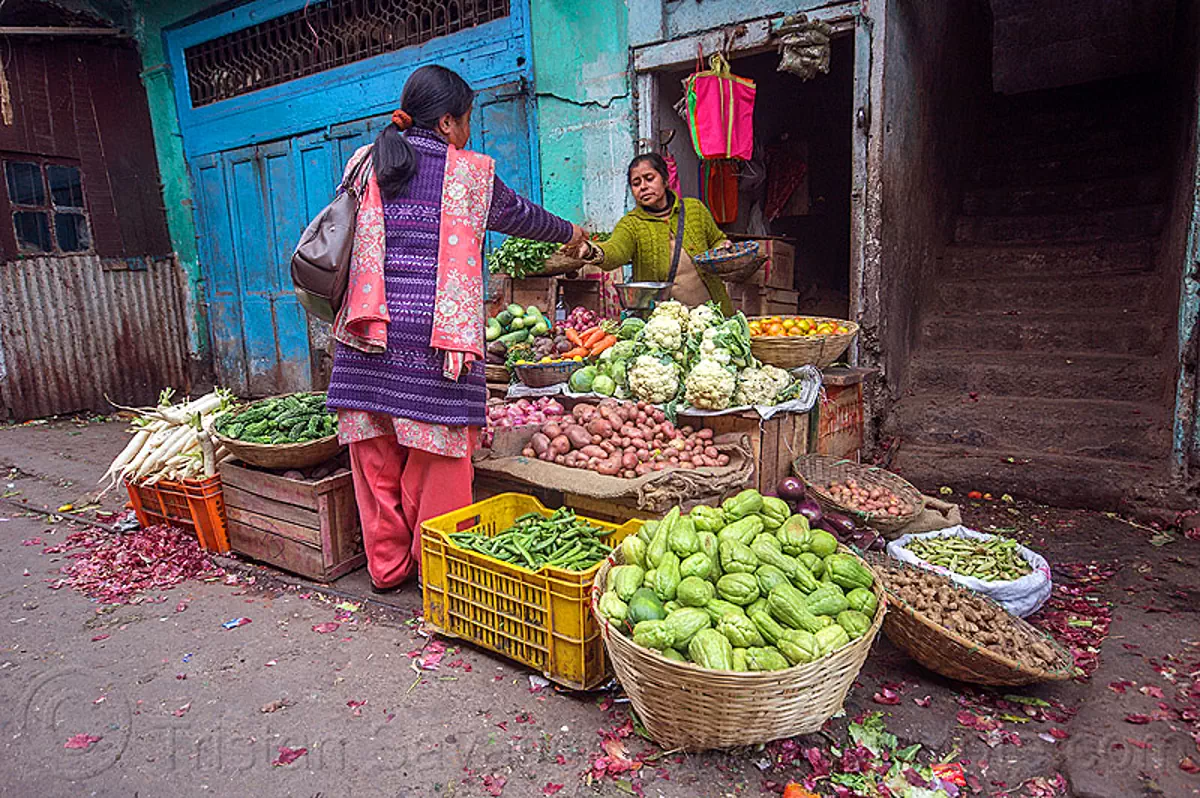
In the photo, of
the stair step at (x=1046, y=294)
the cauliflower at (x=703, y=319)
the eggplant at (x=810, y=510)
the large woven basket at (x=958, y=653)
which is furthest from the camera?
the stair step at (x=1046, y=294)

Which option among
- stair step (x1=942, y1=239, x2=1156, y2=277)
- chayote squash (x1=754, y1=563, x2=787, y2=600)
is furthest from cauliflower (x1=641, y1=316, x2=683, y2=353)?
stair step (x1=942, y1=239, x2=1156, y2=277)

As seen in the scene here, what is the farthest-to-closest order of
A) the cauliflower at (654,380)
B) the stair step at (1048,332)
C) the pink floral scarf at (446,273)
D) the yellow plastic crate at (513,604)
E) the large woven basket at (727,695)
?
the stair step at (1048,332) < the cauliflower at (654,380) < the pink floral scarf at (446,273) < the yellow plastic crate at (513,604) < the large woven basket at (727,695)

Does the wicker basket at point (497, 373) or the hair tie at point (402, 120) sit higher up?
the hair tie at point (402, 120)

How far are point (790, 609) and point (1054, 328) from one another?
5.08 metres

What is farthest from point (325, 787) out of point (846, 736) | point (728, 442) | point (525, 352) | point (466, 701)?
point (525, 352)

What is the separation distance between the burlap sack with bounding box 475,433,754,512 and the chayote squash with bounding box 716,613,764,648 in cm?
98

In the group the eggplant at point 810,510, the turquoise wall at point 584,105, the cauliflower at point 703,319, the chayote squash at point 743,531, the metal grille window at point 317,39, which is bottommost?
the eggplant at point 810,510

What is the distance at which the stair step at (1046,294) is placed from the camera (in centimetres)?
623

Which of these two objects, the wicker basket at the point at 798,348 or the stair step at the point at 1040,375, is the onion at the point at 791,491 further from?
the stair step at the point at 1040,375

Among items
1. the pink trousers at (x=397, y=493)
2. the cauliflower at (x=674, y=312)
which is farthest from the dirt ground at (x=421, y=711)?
the cauliflower at (x=674, y=312)

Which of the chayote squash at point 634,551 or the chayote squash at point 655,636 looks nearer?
the chayote squash at point 655,636

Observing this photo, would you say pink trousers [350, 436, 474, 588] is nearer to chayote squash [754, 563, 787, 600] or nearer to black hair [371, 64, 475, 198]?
black hair [371, 64, 475, 198]

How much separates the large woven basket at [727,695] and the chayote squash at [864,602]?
0.12 feet

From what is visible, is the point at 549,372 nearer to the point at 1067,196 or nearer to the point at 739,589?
the point at 739,589
